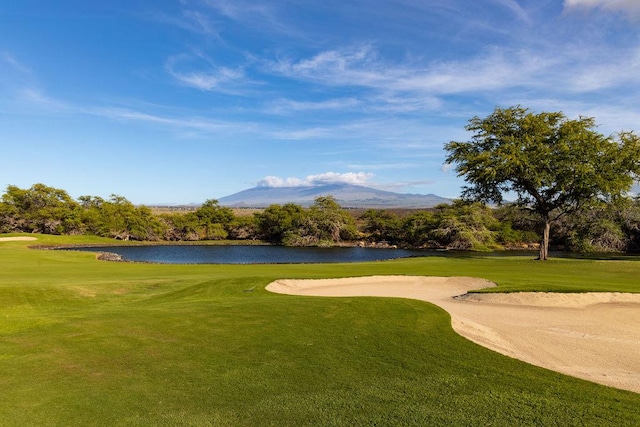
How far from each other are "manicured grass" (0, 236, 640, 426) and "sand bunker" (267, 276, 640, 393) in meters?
1.42

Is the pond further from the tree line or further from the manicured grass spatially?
the manicured grass

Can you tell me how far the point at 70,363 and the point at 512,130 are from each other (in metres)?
31.9

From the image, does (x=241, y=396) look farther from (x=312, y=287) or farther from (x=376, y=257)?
(x=376, y=257)

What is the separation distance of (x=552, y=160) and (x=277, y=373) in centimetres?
2873

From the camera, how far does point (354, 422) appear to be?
5.25 meters

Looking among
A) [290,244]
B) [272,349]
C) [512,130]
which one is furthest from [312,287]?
[290,244]

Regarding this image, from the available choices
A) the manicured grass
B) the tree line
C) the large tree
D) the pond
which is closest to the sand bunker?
the manicured grass

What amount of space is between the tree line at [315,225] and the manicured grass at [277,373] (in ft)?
175

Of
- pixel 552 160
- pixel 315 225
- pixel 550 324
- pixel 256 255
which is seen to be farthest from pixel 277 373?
pixel 315 225

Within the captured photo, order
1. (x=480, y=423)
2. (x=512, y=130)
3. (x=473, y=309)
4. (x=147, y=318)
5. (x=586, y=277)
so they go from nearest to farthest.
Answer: (x=480, y=423) → (x=147, y=318) → (x=473, y=309) → (x=586, y=277) → (x=512, y=130)

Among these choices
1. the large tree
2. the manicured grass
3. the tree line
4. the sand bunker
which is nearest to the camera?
the manicured grass

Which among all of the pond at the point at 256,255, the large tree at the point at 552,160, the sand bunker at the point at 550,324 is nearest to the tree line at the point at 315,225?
the pond at the point at 256,255

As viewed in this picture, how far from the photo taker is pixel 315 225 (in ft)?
238

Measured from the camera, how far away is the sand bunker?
28.1ft
